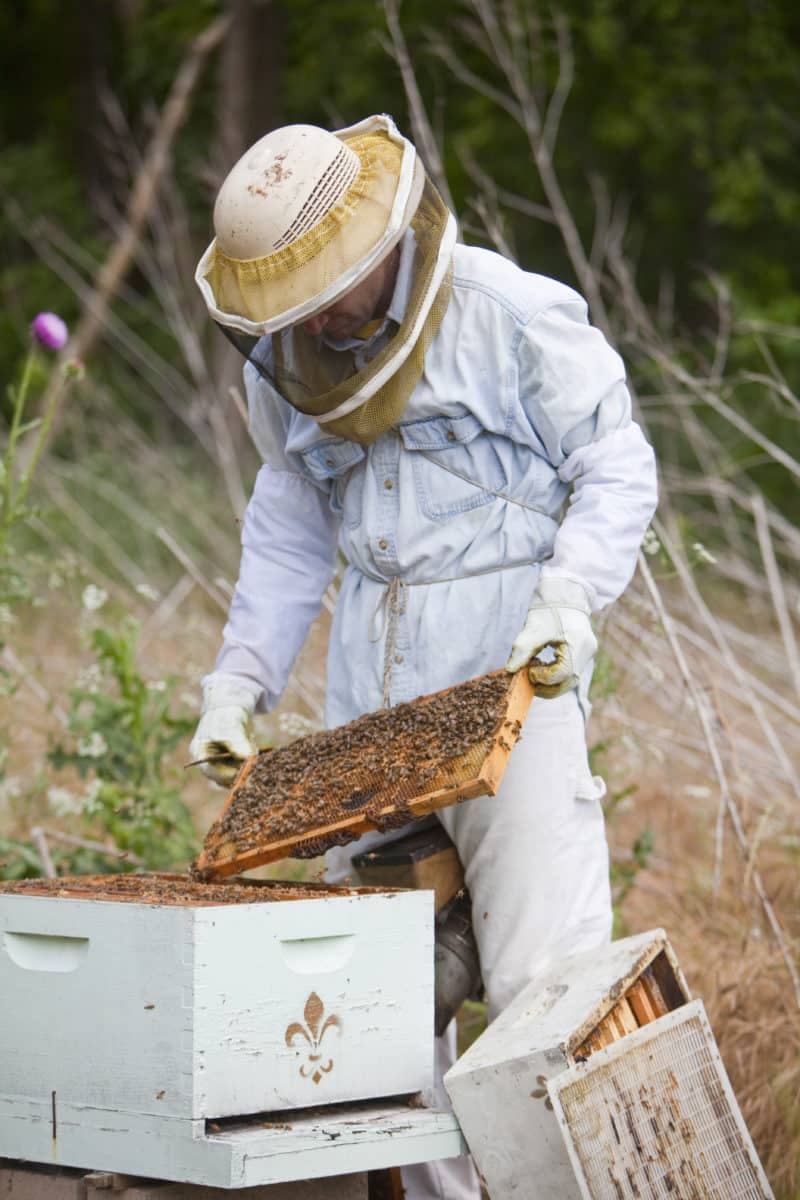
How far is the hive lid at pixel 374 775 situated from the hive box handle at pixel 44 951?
363mm

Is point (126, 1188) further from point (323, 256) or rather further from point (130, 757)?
point (130, 757)

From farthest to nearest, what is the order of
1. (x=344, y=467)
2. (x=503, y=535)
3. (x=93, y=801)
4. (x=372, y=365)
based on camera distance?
(x=93, y=801) → (x=344, y=467) → (x=503, y=535) → (x=372, y=365)

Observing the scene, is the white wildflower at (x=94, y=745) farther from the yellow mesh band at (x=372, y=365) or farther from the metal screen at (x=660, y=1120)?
the metal screen at (x=660, y=1120)

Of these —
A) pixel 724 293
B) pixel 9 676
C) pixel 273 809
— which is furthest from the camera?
pixel 724 293

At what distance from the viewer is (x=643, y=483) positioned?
2.83 m

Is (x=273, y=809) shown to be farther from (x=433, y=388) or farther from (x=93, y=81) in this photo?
(x=93, y=81)

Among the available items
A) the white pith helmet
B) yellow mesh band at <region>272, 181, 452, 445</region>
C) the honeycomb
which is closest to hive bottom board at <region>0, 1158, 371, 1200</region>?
the honeycomb

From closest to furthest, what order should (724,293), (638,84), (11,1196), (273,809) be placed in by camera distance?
(11,1196) < (273,809) < (724,293) < (638,84)

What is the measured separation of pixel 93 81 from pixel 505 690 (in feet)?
47.3

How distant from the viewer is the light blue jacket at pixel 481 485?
2816mm

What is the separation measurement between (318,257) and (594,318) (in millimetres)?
5364

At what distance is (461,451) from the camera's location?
292 centimetres

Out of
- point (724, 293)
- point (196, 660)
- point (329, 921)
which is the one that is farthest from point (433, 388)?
point (196, 660)

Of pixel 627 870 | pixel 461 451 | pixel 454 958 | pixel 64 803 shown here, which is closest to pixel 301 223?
pixel 461 451
